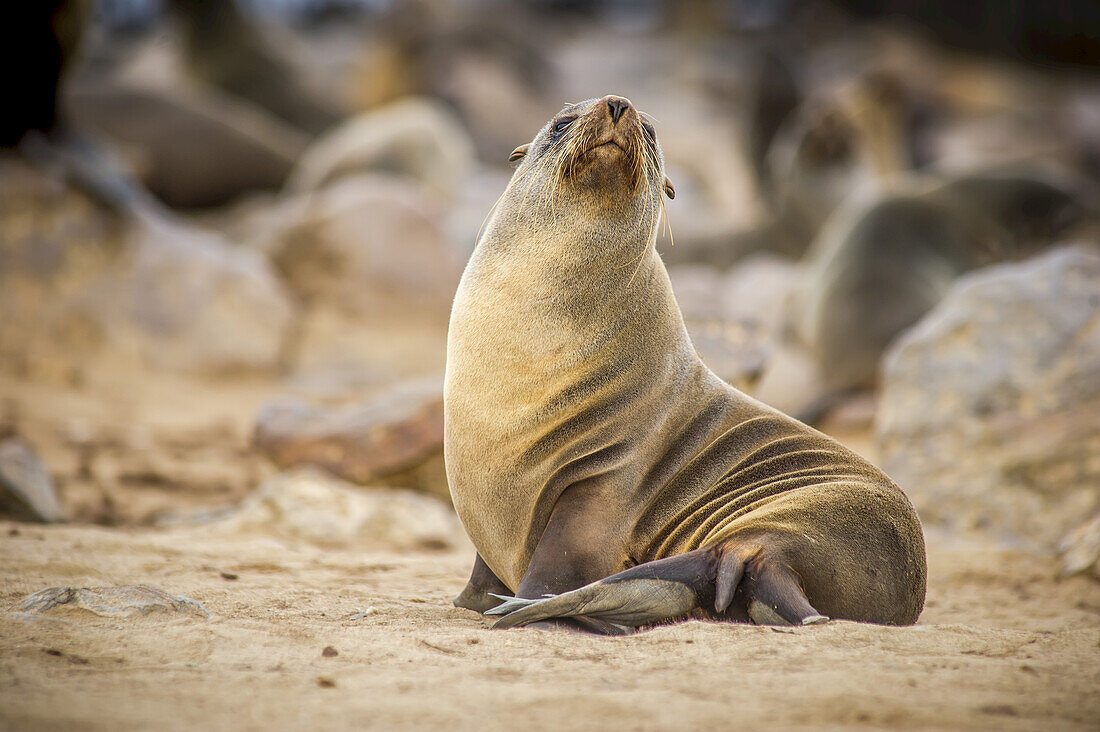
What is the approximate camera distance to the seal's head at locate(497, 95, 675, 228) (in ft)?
10.2

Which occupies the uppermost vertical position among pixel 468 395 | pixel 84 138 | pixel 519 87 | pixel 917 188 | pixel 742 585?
pixel 519 87

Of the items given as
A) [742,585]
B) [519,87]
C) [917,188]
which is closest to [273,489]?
[742,585]

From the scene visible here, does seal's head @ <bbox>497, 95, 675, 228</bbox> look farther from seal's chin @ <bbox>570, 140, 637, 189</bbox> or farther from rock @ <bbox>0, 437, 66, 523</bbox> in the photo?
rock @ <bbox>0, 437, 66, 523</bbox>

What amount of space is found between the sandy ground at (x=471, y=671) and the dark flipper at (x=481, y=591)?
10 cm

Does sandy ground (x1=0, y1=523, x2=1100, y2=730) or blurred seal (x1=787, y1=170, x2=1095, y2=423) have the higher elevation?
blurred seal (x1=787, y1=170, x2=1095, y2=423)

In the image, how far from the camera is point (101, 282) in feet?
26.0

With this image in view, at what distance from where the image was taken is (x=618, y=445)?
3018 mm

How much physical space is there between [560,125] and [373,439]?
8.71 feet

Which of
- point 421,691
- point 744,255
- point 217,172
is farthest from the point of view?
point 744,255

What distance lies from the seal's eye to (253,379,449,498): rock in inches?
93.4

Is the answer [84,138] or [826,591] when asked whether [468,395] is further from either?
[84,138]

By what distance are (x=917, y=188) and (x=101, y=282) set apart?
667 centimetres

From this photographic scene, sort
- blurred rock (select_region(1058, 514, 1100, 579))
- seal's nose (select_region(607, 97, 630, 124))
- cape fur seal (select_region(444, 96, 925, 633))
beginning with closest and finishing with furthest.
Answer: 1. cape fur seal (select_region(444, 96, 925, 633))
2. seal's nose (select_region(607, 97, 630, 124))
3. blurred rock (select_region(1058, 514, 1100, 579))

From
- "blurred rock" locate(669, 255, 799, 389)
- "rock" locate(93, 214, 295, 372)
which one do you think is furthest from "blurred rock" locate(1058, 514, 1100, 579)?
"rock" locate(93, 214, 295, 372)
